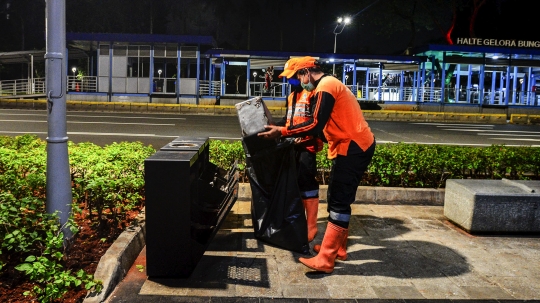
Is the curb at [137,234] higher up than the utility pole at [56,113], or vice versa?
the utility pole at [56,113]

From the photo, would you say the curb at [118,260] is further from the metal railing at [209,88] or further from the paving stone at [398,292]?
the metal railing at [209,88]

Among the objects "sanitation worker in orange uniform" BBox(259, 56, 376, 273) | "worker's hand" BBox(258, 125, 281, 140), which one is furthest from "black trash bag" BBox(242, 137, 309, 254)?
"sanitation worker in orange uniform" BBox(259, 56, 376, 273)

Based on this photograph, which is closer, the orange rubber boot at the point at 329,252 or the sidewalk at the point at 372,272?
the sidewalk at the point at 372,272

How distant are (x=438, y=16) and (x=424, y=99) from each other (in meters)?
14.5

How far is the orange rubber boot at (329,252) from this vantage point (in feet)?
13.5

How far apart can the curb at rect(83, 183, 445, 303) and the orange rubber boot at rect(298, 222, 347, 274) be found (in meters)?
1.50

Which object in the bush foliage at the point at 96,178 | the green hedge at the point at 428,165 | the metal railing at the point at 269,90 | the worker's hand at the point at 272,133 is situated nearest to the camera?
the bush foliage at the point at 96,178

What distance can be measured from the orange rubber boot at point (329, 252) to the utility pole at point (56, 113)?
6.84 feet

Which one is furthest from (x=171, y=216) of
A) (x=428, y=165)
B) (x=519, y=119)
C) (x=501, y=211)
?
(x=519, y=119)

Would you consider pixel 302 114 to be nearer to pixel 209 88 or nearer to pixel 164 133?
pixel 164 133

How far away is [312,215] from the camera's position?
4.96 m

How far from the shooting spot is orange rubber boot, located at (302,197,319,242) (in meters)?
4.91

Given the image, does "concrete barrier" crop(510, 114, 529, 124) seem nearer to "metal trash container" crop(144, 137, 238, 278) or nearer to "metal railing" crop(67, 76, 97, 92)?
"metal railing" crop(67, 76, 97, 92)

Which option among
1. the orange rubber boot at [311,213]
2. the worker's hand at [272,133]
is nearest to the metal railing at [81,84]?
the orange rubber boot at [311,213]
